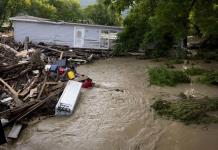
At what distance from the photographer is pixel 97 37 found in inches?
1164

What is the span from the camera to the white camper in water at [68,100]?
1221 centimetres

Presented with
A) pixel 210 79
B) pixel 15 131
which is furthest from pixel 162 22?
pixel 15 131

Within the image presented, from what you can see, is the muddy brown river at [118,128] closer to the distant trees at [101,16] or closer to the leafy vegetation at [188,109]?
the leafy vegetation at [188,109]

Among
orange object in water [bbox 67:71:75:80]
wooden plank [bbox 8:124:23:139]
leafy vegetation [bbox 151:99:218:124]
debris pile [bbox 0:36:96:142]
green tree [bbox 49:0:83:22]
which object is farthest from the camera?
green tree [bbox 49:0:83:22]

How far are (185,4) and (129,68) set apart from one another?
12532 millimetres

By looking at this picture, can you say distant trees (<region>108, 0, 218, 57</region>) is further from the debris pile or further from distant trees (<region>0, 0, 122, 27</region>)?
distant trees (<region>0, 0, 122, 27</region>)

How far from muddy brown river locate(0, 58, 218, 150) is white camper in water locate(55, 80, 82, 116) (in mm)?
301

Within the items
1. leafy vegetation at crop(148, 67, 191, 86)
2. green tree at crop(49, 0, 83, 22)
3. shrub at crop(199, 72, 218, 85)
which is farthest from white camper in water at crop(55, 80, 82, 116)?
green tree at crop(49, 0, 83, 22)

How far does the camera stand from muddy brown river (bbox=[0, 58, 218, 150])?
9773 millimetres

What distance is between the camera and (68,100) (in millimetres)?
12938

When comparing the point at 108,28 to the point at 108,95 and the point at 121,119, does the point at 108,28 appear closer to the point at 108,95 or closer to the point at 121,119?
the point at 108,95

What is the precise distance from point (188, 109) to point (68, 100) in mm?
4907

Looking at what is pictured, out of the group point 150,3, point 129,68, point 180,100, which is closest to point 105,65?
point 129,68

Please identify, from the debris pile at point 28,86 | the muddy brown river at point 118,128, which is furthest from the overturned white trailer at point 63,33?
the muddy brown river at point 118,128
